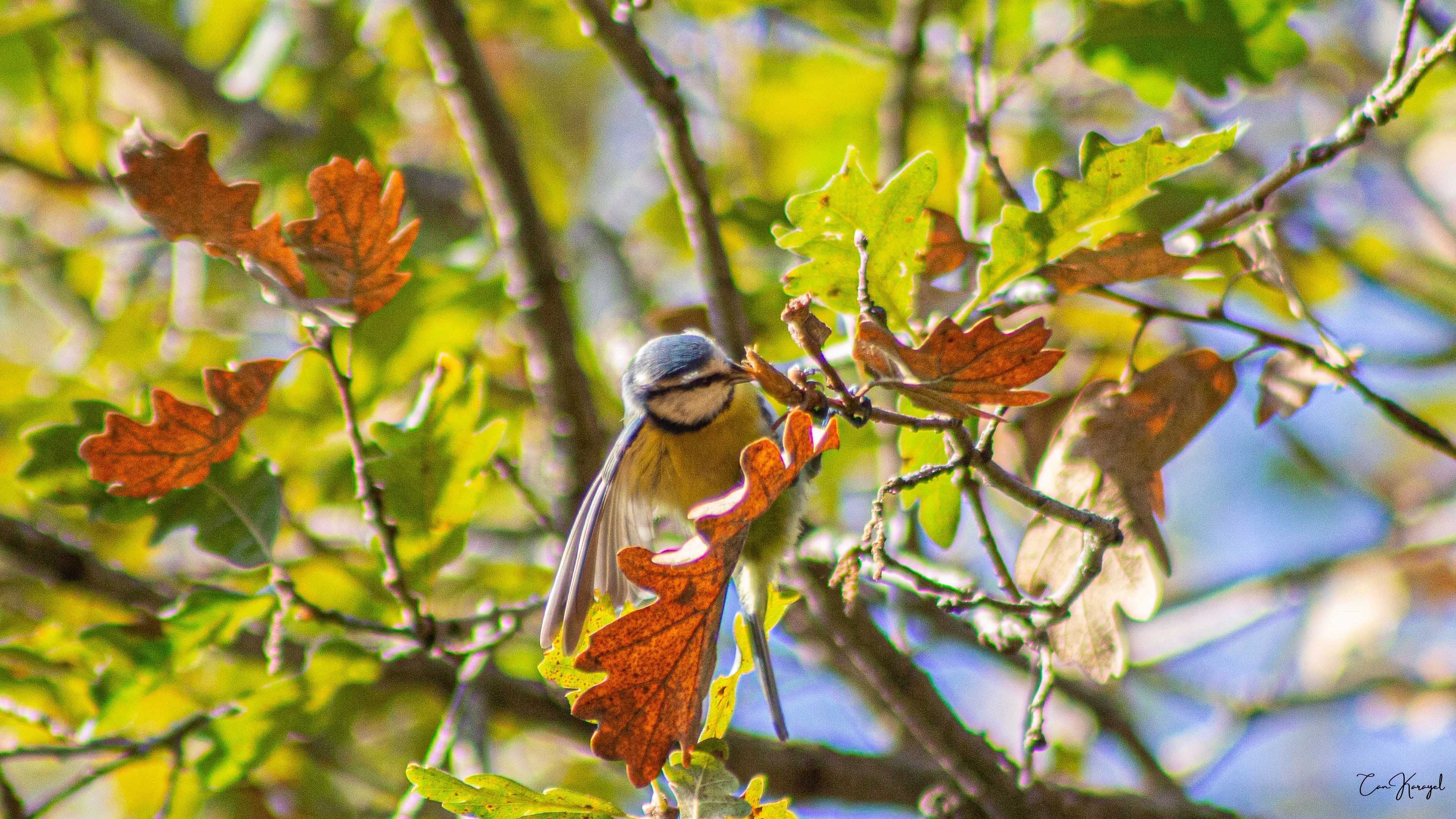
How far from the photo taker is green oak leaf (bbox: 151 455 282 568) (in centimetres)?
196

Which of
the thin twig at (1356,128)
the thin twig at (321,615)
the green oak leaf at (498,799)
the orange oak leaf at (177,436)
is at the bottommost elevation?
the green oak leaf at (498,799)

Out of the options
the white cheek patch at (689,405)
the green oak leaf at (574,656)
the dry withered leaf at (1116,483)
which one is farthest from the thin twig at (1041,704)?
the white cheek patch at (689,405)

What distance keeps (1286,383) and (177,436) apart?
166 centimetres

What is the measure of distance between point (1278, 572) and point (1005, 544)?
0.87 metres

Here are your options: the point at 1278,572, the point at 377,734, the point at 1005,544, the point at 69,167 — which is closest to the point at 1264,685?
the point at 1278,572

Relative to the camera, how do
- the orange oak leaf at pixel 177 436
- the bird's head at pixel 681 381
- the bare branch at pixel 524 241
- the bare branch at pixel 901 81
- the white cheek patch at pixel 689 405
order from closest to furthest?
the orange oak leaf at pixel 177 436 < the bird's head at pixel 681 381 < the white cheek patch at pixel 689 405 < the bare branch at pixel 524 241 < the bare branch at pixel 901 81

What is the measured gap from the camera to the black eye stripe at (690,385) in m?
1.90

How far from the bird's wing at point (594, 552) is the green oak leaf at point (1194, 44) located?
1.26m

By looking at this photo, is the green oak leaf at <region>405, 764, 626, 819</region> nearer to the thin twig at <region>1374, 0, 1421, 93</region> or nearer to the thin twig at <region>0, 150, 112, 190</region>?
the thin twig at <region>1374, 0, 1421, 93</region>

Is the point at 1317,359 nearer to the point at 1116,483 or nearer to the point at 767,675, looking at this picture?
the point at 1116,483

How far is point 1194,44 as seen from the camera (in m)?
2.23

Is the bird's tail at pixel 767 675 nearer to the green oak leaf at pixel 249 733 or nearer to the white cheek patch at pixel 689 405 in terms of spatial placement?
the white cheek patch at pixel 689 405

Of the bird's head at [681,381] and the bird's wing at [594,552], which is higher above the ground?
the bird's head at [681,381]

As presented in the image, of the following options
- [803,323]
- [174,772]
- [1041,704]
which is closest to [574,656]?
[803,323]
